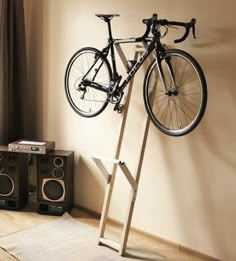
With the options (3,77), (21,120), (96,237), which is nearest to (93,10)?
(3,77)

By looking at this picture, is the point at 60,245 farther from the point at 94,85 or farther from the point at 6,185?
the point at 94,85

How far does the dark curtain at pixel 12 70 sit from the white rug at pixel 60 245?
3.49 ft

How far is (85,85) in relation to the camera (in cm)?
282

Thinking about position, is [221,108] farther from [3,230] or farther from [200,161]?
[3,230]

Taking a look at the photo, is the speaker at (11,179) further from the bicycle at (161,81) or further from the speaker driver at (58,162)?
the bicycle at (161,81)

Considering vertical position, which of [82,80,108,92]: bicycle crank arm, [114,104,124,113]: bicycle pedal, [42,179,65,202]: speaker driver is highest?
[82,80,108,92]: bicycle crank arm

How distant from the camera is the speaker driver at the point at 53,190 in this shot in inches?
126

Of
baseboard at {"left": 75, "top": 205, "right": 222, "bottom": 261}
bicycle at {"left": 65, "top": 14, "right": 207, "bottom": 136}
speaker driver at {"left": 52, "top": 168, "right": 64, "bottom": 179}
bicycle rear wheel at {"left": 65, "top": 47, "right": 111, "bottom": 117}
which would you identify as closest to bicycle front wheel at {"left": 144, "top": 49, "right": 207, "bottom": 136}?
bicycle at {"left": 65, "top": 14, "right": 207, "bottom": 136}

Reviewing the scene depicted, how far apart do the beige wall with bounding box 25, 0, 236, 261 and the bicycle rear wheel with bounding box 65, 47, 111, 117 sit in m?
0.13

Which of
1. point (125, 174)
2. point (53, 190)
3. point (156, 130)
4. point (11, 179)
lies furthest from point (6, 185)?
point (156, 130)

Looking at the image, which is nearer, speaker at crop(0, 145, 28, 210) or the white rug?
the white rug

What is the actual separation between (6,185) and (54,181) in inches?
18.3

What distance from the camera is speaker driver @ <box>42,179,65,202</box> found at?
126 inches

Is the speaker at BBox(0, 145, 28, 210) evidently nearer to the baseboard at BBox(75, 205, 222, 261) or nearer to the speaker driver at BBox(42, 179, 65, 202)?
the speaker driver at BBox(42, 179, 65, 202)
